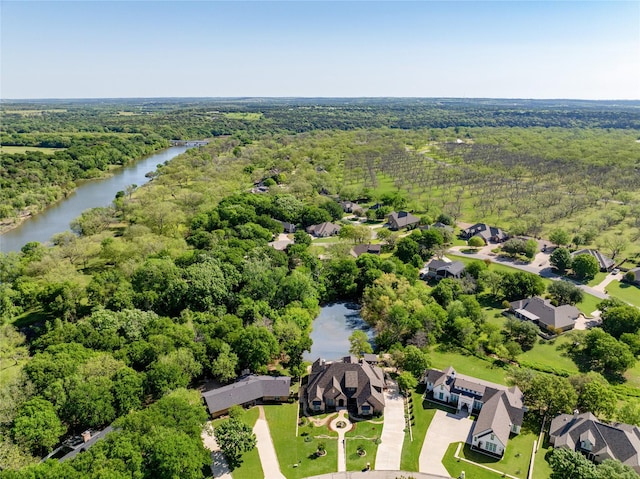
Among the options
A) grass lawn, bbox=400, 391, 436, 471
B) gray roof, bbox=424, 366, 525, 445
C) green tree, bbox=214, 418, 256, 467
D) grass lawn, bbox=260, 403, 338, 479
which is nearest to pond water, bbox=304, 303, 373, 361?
grass lawn, bbox=260, 403, 338, 479

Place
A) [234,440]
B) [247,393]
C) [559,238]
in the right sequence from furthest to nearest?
[559,238], [247,393], [234,440]

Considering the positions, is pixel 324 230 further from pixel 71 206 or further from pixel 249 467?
pixel 71 206

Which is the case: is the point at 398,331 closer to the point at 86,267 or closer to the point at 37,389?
the point at 37,389

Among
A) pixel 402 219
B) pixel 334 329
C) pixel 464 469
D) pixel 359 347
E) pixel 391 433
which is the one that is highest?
pixel 402 219

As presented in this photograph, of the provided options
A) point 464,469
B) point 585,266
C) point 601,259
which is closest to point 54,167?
point 464,469

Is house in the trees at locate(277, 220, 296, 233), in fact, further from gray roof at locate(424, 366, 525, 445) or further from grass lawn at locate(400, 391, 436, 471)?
grass lawn at locate(400, 391, 436, 471)

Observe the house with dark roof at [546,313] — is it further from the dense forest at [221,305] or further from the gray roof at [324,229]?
the gray roof at [324,229]

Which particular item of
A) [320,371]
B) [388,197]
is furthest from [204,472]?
[388,197]
